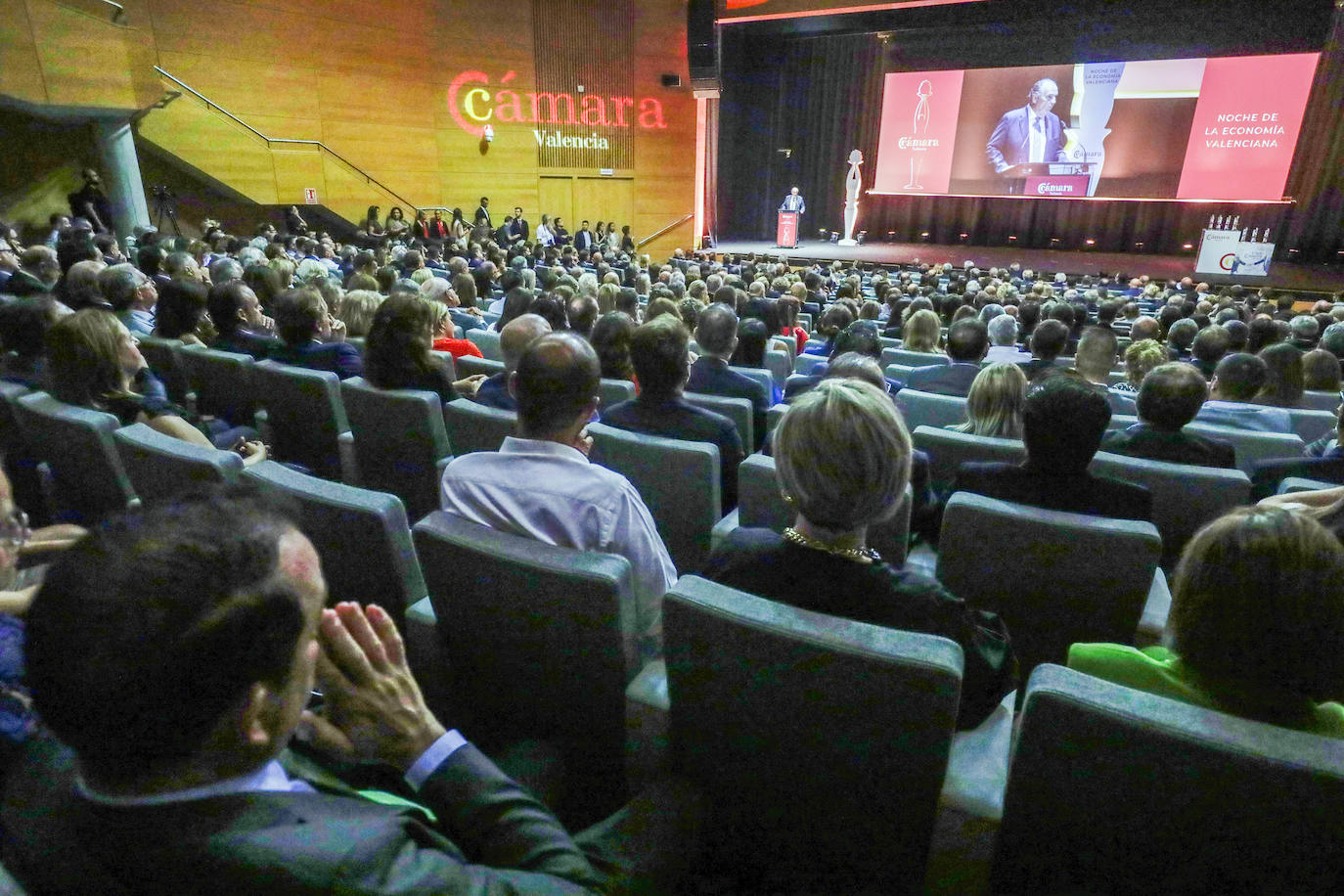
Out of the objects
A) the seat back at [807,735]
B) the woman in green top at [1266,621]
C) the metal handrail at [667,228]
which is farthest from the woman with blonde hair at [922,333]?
the metal handrail at [667,228]

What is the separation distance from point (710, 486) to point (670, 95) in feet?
50.0

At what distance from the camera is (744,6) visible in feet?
41.3

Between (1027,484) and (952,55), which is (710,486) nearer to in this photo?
(1027,484)

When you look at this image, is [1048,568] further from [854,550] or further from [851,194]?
[851,194]

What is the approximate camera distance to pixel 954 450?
7.84 ft

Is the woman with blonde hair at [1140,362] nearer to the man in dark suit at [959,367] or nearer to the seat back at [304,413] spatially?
the man in dark suit at [959,367]

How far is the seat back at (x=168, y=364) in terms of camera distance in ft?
11.2

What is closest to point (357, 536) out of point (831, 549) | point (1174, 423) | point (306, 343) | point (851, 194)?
point (831, 549)

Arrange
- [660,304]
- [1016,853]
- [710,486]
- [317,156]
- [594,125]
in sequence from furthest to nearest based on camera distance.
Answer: [594,125] < [317,156] < [660,304] < [710,486] < [1016,853]

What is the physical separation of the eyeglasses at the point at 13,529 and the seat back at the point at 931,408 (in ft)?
9.10

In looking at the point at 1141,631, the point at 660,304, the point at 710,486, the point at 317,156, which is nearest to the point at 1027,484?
the point at 1141,631

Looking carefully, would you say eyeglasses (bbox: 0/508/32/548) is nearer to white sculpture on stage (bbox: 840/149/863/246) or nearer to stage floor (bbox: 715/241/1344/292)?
stage floor (bbox: 715/241/1344/292)

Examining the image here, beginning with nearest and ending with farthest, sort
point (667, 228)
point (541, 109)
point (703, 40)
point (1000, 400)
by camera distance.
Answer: point (1000, 400)
point (703, 40)
point (541, 109)
point (667, 228)

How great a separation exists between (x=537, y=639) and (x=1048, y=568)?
1.18 m
